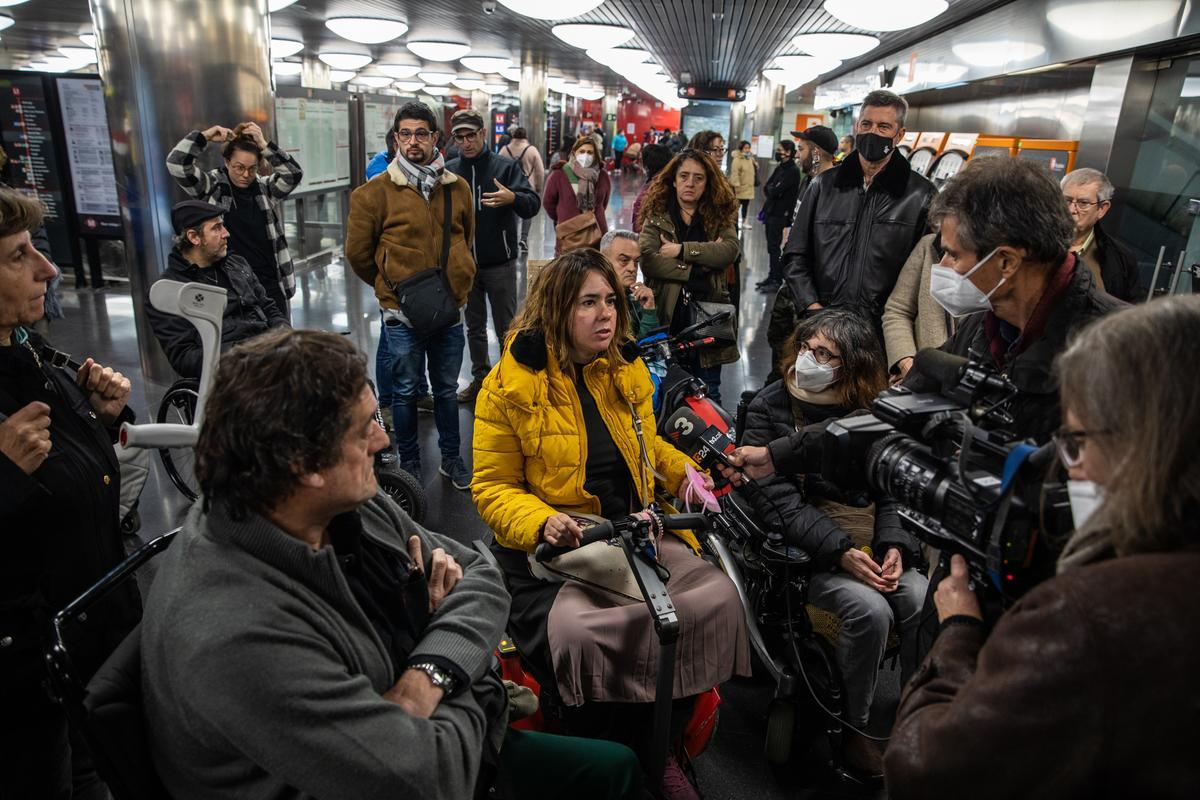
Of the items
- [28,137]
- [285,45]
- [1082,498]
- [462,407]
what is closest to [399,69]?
[285,45]

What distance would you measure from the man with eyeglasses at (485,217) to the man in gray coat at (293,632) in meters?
3.62

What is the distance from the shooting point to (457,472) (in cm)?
378

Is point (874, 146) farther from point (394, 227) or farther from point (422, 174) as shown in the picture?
point (394, 227)

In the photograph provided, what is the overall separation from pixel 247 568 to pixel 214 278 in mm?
2580

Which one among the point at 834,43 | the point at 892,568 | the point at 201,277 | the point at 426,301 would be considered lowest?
the point at 892,568

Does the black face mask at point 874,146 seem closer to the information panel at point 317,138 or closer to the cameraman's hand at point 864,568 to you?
the cameraman's hand at point 864,568

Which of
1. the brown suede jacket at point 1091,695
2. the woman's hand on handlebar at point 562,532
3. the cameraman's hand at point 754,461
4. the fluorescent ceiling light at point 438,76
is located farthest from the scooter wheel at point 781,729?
the fluorescent ceiling light at point 438,76

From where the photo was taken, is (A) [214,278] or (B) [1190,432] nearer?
(B) [1190,432]

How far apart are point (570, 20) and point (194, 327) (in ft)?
26.1

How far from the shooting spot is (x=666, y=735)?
180 cm

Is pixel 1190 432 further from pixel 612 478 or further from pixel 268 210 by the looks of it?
pixel 268 210

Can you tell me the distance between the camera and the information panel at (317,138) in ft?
24.7

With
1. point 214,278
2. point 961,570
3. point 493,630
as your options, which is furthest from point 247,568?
point 214,278

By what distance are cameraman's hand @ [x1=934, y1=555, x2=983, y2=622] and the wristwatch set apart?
2.73ft
